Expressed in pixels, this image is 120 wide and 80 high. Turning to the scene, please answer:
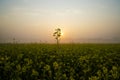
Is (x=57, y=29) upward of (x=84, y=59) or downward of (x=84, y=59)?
upward

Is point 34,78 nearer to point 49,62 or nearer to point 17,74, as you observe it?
point 17,74

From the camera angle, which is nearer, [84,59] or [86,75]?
[86,75]

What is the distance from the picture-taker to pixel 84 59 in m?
14.7

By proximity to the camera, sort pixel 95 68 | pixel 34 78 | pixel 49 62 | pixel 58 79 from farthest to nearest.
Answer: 1. pixel 49 62
2. pixel 95 68
3. pixel 34 78
4. pixel 58 79

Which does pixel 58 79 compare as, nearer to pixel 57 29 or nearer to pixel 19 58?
pixel 19 58

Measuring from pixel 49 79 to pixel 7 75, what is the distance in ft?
7.36

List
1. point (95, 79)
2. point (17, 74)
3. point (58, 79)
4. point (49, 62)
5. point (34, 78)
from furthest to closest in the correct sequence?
point (49, 62), point (34, 78), point (17, 74), point (58, 79), point (95, 79)

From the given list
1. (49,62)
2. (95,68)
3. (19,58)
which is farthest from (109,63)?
(19,58)

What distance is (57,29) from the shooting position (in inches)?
1414

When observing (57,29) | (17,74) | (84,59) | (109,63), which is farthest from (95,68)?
(57,29)

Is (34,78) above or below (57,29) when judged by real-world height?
below

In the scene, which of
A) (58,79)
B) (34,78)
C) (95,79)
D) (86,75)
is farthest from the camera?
(86,75)

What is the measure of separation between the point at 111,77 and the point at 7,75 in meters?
5.17

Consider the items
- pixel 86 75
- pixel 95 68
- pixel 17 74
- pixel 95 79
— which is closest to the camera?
pixel 95 79
